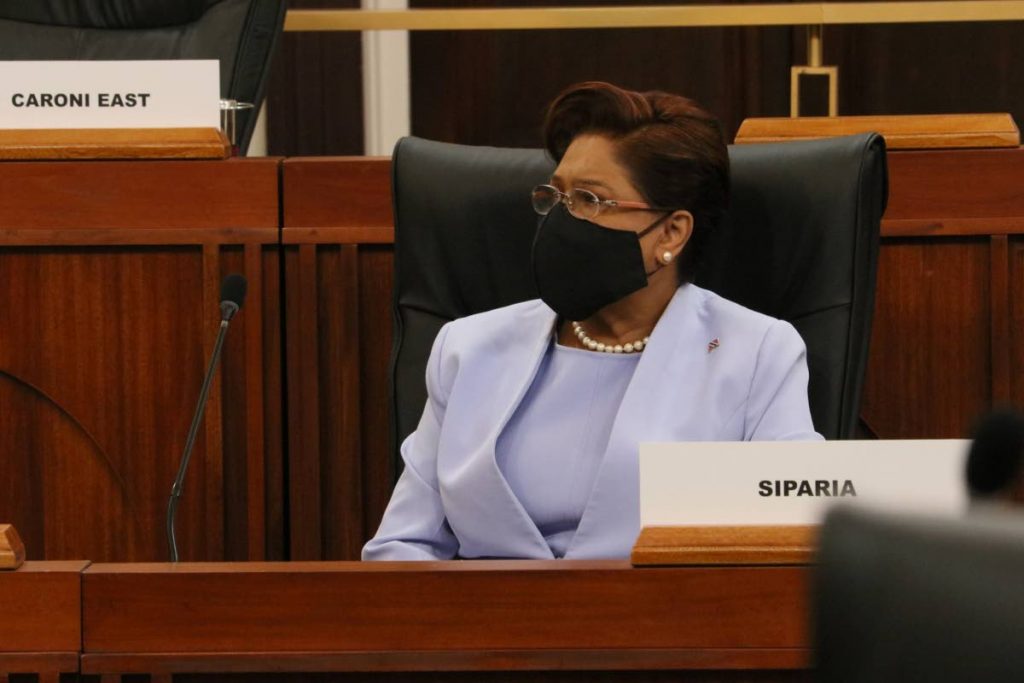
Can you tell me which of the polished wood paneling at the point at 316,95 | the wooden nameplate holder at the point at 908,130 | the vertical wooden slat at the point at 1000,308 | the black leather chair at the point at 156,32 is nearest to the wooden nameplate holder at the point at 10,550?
the wooden nameplate holder at the point at 908,130

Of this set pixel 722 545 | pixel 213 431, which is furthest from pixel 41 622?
pixel 213 431

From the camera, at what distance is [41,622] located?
1145mm

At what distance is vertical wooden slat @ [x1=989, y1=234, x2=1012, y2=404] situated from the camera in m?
2.10

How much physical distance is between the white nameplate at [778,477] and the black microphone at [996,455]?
26.7 inches

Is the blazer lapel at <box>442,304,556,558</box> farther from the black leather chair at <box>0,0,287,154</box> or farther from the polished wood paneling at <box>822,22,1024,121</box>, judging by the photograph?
the polished wood paneling at <box>822,22,1024,121</box>

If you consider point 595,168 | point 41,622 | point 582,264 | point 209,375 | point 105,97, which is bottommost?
point 41,622

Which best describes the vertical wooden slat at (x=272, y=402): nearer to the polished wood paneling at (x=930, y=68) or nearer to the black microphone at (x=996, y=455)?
the black microphone at (x=996, y=455)

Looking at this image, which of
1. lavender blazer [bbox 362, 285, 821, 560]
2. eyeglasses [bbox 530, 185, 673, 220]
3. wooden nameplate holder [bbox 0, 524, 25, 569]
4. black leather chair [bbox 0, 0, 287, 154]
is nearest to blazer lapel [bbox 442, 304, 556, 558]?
lavender blazer [bbox 362, 285, 821, 560]

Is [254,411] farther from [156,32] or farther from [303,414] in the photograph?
[156,32]

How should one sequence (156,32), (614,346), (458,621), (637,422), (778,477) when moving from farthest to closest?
→ (156,32) < (614,346) < (637,422) < (778,477) < (458,621)

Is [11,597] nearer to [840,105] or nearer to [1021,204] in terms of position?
[1021,204]

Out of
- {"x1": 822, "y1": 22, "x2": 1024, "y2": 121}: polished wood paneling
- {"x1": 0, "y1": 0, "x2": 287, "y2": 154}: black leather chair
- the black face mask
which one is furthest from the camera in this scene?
{"x1": 822, "y1": 22, "x2": 1024, "y2": 121}: polished wood paneling

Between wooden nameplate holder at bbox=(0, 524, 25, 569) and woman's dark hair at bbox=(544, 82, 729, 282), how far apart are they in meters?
0.91

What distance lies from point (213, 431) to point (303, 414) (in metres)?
0.12
